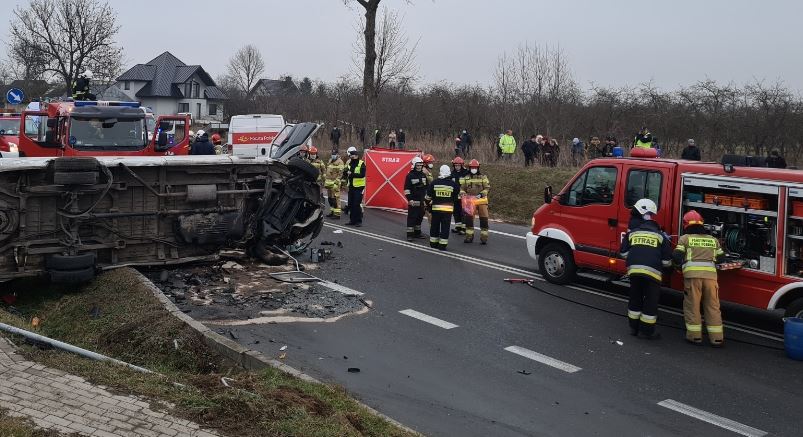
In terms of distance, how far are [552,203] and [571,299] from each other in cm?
158

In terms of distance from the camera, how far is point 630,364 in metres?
7.40

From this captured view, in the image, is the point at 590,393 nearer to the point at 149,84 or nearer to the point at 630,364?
the point at 630,364

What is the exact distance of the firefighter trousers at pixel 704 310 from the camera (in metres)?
7.98

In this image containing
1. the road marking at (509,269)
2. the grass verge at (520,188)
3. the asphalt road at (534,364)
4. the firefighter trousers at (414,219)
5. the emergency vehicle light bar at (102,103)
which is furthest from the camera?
the grass verge at (520,188)

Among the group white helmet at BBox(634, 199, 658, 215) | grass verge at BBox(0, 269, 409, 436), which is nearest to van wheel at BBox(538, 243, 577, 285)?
white helmet at BBox(634, 199, 658, 215)

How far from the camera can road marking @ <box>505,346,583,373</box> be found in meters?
7.20

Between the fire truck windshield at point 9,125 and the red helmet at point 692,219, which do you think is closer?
the red helmet at point 692,219

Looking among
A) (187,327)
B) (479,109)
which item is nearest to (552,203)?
(187,327)

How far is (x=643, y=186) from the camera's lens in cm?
947

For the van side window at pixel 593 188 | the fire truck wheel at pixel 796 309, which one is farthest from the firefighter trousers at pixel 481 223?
the fire truck wheel at pixel 796 309

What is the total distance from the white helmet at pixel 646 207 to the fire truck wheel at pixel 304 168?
4.55m

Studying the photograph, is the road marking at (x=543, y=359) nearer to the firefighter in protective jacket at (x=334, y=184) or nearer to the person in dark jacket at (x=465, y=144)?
the firefighter in protective jacket at (x=334, y=184)

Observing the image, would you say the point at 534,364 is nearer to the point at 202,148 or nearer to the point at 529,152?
the point at 202,148

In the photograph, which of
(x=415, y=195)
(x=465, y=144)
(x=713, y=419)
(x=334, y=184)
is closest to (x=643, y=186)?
(x=713, y=419)
